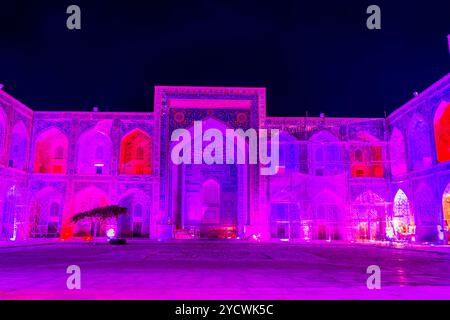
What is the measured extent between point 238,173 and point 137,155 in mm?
6616

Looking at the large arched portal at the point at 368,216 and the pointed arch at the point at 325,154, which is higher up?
the pointed arch at the point at 325,154

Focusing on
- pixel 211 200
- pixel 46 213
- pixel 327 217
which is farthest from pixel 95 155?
pixel 327 217

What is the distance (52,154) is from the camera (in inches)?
949

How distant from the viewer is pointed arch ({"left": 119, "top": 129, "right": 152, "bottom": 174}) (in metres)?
24.5

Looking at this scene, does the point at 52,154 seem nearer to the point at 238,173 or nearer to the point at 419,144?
the point at 238,173

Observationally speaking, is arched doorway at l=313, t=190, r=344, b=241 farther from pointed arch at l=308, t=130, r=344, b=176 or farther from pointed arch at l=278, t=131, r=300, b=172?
pointed arch at l=278, t=131, r=300, b=172

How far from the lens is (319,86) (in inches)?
926

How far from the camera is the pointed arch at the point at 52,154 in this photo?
23.7 meters

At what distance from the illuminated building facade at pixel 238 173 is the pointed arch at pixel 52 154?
58 mm

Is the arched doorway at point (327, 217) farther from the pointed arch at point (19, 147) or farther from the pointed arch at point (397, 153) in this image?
the pointed arch at point (19, 147)

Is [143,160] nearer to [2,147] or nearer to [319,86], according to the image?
[2,147]

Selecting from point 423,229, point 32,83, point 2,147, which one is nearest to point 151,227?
point 2,147

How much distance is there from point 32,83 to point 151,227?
33.3ft

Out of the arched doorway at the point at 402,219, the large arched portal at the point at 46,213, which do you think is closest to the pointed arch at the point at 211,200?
the large arched portal at the point at 46,213
